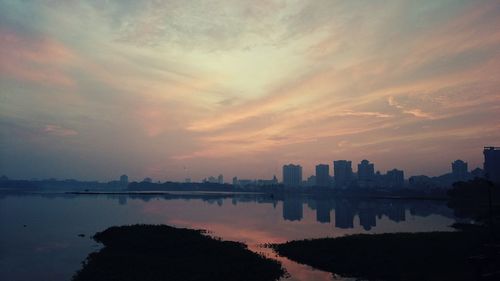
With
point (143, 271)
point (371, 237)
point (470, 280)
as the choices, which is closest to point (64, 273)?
point (143, 271)

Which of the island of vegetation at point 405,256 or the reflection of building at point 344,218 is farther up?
the island of vegetation at point 405,256

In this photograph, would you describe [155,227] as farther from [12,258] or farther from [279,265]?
[279,265]

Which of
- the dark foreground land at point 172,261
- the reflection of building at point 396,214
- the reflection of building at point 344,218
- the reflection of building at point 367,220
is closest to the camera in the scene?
the dark foreground land at point 172,261

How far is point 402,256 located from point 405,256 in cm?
24

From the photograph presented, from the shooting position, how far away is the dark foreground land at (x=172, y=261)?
26.8 metres

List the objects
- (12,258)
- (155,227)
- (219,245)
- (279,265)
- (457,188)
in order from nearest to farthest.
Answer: (279,265), (12,258), (219,245), (155,227), (457,188)

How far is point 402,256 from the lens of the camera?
32.5 metres

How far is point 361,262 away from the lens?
101 feet

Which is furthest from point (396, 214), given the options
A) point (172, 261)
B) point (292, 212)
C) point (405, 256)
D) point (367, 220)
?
point (172, 261)

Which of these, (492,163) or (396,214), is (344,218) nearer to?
(396,214)

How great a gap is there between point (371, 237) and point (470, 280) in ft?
64.5

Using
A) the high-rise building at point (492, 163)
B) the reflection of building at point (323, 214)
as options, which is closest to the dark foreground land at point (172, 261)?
the reflection of building at point (323, 214)

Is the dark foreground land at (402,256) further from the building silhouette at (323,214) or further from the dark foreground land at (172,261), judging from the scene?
the building silhouette at (323,214)

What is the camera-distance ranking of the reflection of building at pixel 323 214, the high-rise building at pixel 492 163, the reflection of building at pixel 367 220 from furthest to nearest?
the high-rise building at pixel 492 163 → the reflection of building at pixel 323 214 → the reflection of building at pixel 367 220
